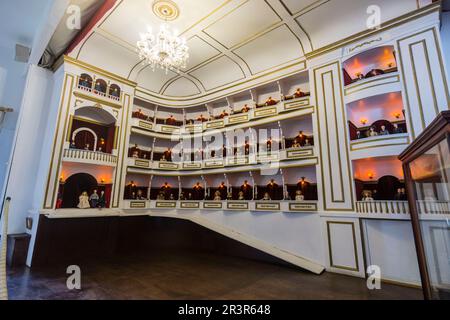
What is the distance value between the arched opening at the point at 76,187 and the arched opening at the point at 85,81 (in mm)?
3641

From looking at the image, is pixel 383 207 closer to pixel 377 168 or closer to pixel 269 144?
pixel 377 168

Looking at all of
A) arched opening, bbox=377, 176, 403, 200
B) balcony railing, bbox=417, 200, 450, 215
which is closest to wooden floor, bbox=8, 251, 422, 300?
balcony railing, bbox=417, 200, 450, 215

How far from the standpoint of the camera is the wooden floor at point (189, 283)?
4.82 meters

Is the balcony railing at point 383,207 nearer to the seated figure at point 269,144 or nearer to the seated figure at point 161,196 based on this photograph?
the seated figure at point 269,144

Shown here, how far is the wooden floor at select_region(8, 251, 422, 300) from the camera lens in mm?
4820

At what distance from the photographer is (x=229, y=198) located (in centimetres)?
984

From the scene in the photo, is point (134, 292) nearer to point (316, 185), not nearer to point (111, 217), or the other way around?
point (111, 217)

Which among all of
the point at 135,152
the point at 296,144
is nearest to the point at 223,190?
the point at 296,144

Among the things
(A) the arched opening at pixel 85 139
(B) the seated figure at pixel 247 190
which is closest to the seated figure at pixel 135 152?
(A) the arched opening at pixel 85 139

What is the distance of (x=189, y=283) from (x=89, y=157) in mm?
6498

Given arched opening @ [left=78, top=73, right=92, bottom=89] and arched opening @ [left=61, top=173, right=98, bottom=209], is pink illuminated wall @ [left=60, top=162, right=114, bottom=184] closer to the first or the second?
arched opening @ [left=61, top=173, right=98, bottom=209]

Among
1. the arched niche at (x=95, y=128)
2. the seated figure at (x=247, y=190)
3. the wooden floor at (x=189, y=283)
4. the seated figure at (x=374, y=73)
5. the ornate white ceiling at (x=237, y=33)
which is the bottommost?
the wooden floor at (x=189, y=283)

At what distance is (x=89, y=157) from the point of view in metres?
8.93
